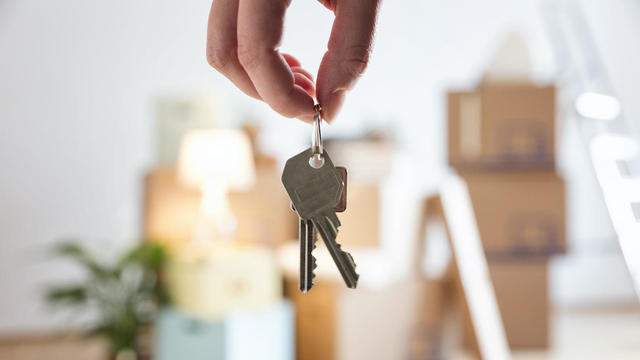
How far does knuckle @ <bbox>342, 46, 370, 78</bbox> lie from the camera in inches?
15.4

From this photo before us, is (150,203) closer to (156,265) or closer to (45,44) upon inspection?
(156,265)

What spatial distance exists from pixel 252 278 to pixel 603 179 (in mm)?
1395

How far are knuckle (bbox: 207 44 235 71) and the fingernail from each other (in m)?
0.08

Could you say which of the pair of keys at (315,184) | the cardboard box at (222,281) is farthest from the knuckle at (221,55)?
the cardboard box at (222,281)

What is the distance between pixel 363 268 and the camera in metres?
2.58

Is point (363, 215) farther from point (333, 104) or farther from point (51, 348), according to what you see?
point (333, 104)

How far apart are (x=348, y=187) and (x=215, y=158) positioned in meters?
0.61

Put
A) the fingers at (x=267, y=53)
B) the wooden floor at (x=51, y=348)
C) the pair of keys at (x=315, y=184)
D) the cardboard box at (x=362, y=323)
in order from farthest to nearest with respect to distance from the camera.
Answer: the wooden floor at (x=51, y=348) < the cardboard box at (x=362, y=323) < the pair of keys at (x=315, y=184) < the fingers at (x=267, y=53)

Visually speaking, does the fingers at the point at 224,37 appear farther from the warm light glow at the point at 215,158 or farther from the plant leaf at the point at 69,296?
the plant leaf at the point at 69,296

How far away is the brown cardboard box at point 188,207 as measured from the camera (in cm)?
289

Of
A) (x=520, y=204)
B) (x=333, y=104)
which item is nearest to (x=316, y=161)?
(x=333, y=104)

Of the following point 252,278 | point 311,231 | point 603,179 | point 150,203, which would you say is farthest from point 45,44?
point 311,231

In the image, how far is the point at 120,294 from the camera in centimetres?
274

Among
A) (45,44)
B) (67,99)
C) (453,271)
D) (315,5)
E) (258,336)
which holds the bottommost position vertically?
(258,336)
